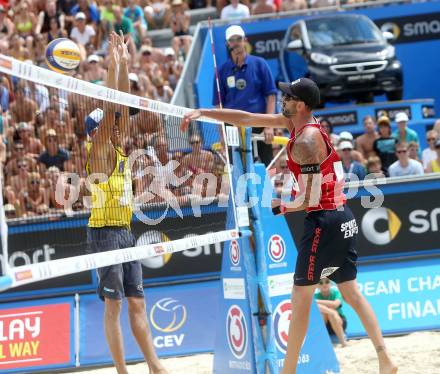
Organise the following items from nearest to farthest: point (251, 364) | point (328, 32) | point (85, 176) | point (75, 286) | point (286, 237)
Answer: point (85, 176) → point (251, 364) → point (286, 237) → point (75, 286) → point (328, 32)

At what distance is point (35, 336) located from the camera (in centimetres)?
922

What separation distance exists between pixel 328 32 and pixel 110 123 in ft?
31.5

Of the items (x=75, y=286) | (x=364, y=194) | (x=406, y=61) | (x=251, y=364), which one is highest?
(x=406, y=61)

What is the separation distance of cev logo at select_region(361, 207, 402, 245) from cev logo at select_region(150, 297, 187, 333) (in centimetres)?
206

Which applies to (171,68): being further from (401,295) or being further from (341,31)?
(401,295)

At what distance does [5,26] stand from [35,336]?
8658 mm

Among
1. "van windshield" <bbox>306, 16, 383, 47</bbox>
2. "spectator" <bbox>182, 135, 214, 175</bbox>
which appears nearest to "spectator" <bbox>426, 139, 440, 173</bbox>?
"van windshield" <bbox>306, 16, 383, 47</bbox>

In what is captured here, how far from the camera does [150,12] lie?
16.9 meters

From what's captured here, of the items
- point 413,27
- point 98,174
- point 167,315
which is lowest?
point 167,315

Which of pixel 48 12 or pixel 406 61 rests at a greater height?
pixel 48 12

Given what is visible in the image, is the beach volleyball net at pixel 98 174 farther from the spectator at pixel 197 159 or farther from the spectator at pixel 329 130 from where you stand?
the spectator at pixel 329 130

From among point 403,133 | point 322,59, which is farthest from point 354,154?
point 322,59

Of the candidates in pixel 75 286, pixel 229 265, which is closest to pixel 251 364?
pixel 229 265

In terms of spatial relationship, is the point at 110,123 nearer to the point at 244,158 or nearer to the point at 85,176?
the point at 85,176
